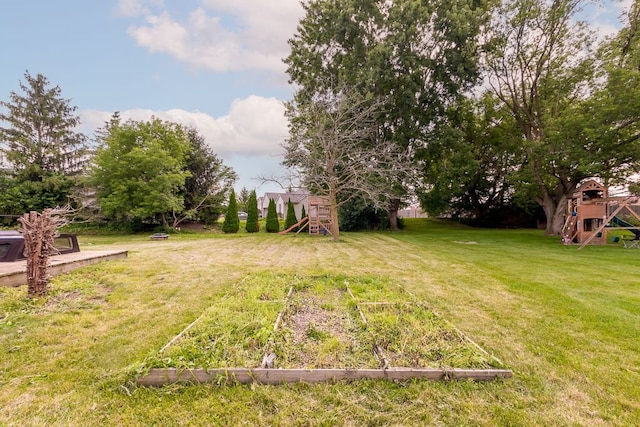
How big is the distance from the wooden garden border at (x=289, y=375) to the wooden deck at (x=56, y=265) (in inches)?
181

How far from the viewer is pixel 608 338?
308 centimetres

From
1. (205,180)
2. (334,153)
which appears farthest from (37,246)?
A: (205,180)

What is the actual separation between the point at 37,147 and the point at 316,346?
87.1ft

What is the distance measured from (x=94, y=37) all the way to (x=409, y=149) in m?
14.4

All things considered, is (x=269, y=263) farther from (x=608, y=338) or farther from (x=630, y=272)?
(x=630, y=272)

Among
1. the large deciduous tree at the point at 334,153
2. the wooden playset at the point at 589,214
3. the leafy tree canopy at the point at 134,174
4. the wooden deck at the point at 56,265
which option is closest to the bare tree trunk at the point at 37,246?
the wooden deck at the point at 56,265

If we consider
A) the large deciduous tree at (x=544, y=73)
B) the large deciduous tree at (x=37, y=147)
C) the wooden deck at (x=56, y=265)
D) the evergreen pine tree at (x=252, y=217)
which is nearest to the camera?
the wooden deck at (x=56, y=265)

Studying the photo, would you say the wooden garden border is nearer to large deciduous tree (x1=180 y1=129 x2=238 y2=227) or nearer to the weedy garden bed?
the weedy garden bed

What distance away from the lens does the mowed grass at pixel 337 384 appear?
1.98 metres

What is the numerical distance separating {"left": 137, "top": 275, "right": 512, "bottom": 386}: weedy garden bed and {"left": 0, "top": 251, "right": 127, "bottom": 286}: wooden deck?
3.93 metres

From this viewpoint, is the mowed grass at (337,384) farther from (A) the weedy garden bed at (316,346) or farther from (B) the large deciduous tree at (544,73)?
(B) the large deciduous tree at (544,73)

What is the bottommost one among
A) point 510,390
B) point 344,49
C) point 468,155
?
point 510,390

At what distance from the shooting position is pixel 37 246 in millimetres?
→ 4047

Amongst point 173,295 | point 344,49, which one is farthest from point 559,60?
point 173,295
